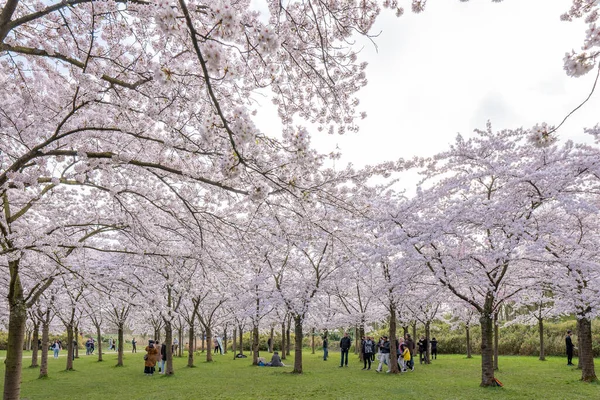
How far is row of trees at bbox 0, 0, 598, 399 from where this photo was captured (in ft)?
13.9

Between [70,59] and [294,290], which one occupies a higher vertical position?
[70,59]

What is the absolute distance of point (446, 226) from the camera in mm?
10617

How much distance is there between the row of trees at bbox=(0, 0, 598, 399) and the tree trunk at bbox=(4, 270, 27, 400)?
4cm

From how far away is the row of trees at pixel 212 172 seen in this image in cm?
423

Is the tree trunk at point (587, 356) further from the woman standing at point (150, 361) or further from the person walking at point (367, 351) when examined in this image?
the woman standing at point (150, 361)

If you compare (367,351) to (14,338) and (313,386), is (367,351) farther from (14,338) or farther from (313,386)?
(14,338)

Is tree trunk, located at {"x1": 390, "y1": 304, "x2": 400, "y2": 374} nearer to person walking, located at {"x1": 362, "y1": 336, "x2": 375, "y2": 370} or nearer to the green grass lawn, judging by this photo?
the green grass lawn

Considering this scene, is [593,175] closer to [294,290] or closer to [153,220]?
[153,220]

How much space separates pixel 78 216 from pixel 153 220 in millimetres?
2300

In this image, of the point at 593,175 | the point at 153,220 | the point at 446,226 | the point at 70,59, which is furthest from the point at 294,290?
the point at 70,59

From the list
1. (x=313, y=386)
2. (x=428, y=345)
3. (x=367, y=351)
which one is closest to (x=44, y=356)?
(x=313, y=386)

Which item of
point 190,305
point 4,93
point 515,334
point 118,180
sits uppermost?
point 4,93

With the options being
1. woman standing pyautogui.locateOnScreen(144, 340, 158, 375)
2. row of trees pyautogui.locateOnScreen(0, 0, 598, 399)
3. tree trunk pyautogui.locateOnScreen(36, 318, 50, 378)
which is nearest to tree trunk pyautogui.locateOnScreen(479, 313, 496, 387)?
row of trees pyautogui.locateOnScreen(0, 0, 598, 399)

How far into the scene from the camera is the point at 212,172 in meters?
6.57
